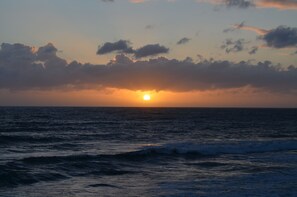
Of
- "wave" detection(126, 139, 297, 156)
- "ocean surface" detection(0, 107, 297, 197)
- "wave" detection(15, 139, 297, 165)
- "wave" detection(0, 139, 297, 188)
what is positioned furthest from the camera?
"wave" detection(126, 139, 297, 156)

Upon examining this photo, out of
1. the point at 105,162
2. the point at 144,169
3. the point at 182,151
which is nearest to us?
the point at 144,169

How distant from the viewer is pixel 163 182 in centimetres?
2377

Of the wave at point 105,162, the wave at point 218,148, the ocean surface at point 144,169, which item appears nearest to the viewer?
the ocean surface at point 144,169

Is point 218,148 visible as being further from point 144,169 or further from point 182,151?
point 144,169

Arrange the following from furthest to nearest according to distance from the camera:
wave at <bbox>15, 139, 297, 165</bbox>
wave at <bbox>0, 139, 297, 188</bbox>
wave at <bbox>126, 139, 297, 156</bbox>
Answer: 1. wave at <bbox>126, 139, 297, 156</bbox>
2. wave at <bbox>15, 139, 297, 165</bbox>
3. wave at <bbox>0, 139, 297, 188</bbox>

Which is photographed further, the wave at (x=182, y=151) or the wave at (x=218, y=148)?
the wave at (x=218, y=148)

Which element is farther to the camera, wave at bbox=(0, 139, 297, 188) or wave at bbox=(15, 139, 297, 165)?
wave at bbox=(15, 139, 297, 165)

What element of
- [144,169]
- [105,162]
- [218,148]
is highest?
[218,148]

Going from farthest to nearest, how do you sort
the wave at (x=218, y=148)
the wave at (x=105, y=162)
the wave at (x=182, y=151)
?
the wave at (x=218, y=148) < the wave at (x=182, y=151) < the wave at (x=105, y=162)

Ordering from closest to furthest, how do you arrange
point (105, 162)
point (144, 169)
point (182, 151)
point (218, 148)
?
point (144, 169) < point (105, 162) < point (182, 151) < point (218, 148)

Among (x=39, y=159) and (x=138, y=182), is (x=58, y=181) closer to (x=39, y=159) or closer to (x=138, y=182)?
(x=138, y=182)

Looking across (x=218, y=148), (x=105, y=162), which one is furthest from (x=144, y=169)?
(x=218, y=148)

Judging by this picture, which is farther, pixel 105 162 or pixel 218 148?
pixel 218 148

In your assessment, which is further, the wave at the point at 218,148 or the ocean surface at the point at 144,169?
the wave at the point at 218,148
